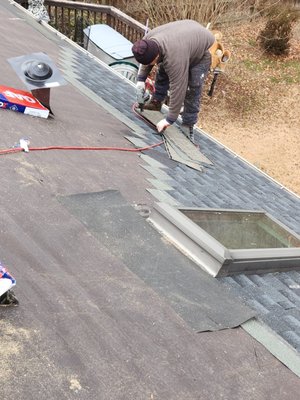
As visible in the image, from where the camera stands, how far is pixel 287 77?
59.7 ft

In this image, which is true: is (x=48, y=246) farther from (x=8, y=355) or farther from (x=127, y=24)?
(x=127, y=24)

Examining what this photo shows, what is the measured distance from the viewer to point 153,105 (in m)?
6.61

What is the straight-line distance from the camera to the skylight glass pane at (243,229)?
3.58 metres

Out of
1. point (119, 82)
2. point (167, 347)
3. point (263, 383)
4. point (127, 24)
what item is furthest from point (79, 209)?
point (127, 24)

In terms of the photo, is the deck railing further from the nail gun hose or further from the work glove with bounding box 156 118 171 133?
the nail gun hose

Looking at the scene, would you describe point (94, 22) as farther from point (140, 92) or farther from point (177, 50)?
point (177, 50)

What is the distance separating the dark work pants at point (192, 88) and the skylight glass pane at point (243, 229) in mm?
2347

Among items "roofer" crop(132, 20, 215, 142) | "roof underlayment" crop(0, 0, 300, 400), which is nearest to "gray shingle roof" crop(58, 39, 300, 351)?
"roof underlayment" crop(0, 0, 300, 400)

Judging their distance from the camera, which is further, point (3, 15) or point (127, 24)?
point (127, 24)

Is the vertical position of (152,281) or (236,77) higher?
(152,281)

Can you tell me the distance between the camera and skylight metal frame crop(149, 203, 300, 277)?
10.3ft

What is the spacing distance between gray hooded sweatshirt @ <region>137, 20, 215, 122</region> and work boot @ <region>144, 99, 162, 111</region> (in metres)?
0.98

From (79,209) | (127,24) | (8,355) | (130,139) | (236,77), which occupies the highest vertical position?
(8,355)

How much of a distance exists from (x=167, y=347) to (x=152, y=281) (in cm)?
55
